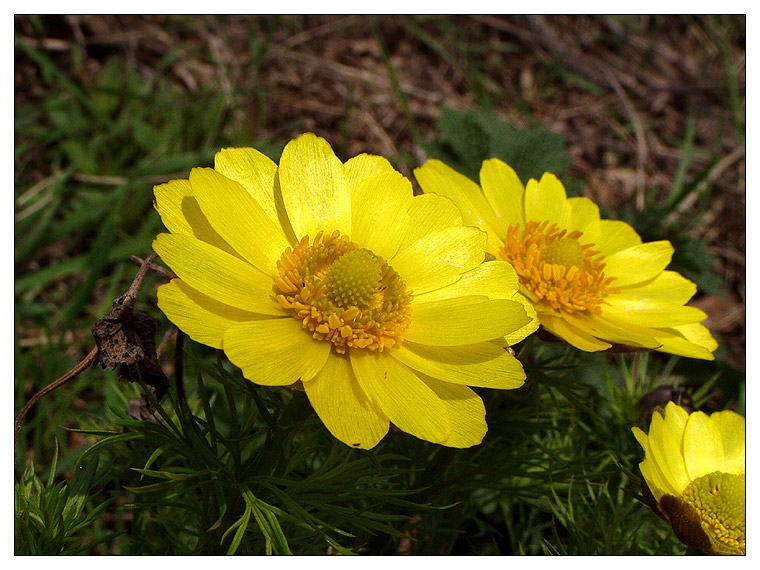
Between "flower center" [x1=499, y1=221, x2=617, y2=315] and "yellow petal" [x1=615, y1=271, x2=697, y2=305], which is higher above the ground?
"flower center" [x1=499, y1=221, x2=617, y2=315]

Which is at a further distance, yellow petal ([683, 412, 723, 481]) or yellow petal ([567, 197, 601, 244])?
yellow petal ([567, 197, 601, 244])

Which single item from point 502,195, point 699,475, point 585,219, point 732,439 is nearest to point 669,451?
point 699,475

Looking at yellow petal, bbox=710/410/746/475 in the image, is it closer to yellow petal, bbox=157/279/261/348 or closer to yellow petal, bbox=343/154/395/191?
yellow petal, bbox=343/154/395/191

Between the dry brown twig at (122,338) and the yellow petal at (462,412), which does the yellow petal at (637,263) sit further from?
the dry brown twig at (122,338)

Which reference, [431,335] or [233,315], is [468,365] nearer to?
[431,335]

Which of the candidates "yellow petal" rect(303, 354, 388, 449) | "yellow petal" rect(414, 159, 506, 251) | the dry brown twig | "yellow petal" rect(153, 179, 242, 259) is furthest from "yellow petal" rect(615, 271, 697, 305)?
the dry brown twig

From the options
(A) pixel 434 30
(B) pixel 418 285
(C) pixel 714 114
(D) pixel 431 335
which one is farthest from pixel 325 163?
(C) pixel 714 114

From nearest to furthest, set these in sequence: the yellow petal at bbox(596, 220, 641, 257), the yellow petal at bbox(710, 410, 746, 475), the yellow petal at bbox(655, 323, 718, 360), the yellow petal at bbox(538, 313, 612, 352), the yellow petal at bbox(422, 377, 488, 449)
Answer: the yellow petal at bbox(422, 377, 488, 449) < the yellow petal at bbox(538, 313, 612, 352) < the yellow petal at bbox(655, 323, 718, 360) < the yellow petal at bbox(710, 410, 746, 475) < the yellow petal at bbox(596, 220, 641, 257)
